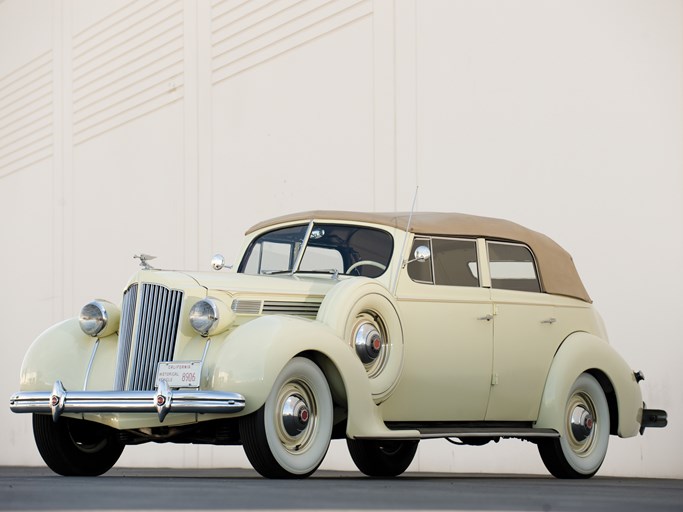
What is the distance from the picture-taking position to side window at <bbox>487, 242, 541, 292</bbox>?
342 inches

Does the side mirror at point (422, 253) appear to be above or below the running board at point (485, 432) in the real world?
above

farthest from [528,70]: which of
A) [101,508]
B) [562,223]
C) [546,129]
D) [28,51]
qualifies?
[28,51]

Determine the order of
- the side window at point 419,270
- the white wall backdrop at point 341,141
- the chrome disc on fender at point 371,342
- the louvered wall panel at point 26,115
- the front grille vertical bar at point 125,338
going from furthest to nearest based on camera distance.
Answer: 1. the louvered wall panel at point 26,115
2. the white wall backdrop at point 341,141
3. the side window at point 419,270
4. the chrome disc on fender at point 371,342
5. the front grille vertical bar at point 125,338

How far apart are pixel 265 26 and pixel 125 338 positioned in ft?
25.8

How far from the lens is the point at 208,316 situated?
23.0 ft

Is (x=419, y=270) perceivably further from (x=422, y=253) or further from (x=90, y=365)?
(x=90, y=365)

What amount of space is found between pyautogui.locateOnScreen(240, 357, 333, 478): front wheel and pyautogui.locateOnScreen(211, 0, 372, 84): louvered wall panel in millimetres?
6831

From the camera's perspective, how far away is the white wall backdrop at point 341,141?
34.6 feet

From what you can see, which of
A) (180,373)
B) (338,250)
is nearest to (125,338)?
(180,373)

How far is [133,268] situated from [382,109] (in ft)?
16.6

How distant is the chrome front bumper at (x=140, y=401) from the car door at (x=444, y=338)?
1.46 m

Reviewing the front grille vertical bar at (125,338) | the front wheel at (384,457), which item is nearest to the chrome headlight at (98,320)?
the front grille vertical bar at (125,338)

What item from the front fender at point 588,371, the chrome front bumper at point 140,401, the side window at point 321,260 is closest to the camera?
the chrome front bumper at point 140,401

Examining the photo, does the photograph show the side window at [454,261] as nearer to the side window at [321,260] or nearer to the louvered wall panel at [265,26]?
the side window at [321,260]
